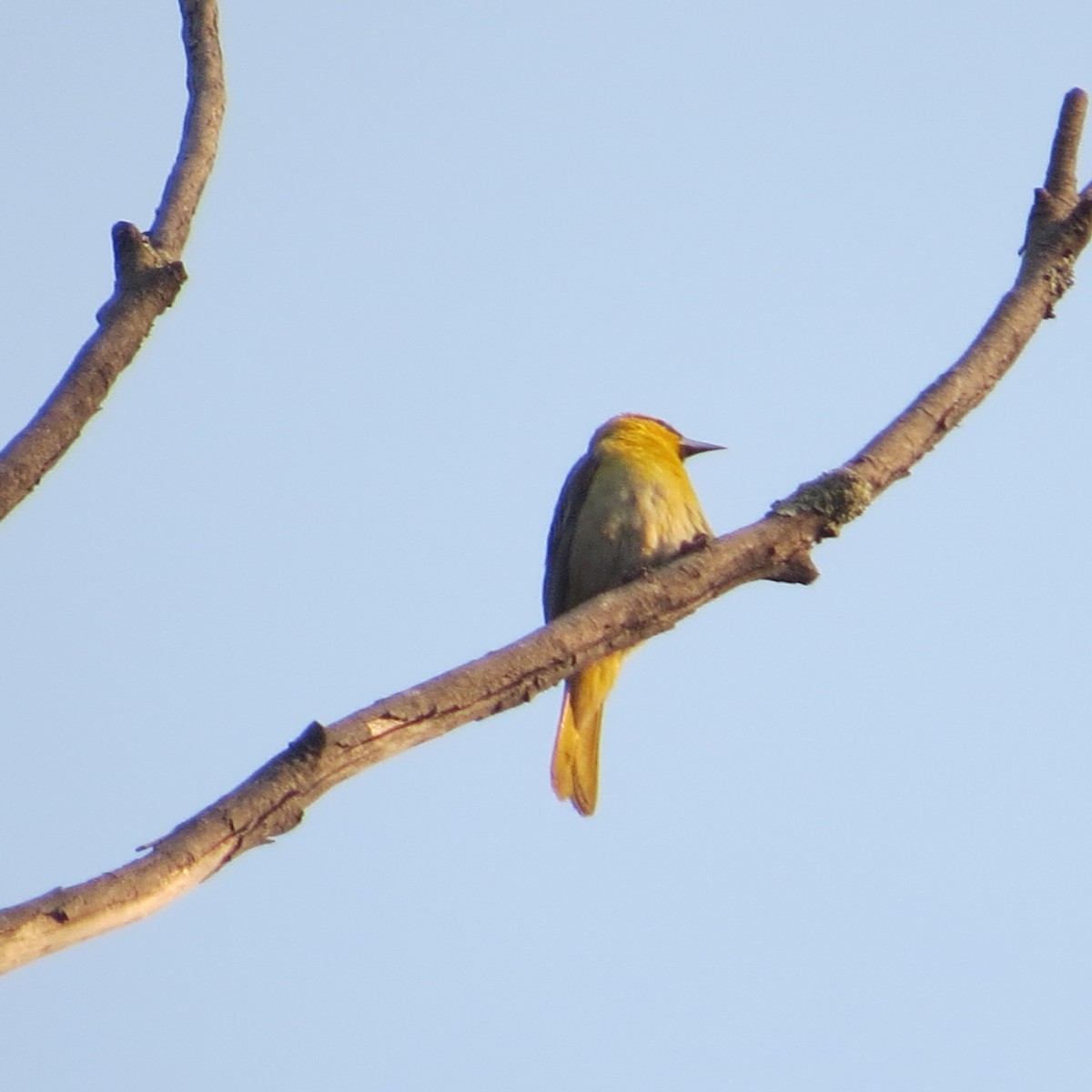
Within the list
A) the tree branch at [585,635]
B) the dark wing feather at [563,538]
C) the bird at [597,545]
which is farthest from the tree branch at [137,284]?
the dark wing feather at [563,538]

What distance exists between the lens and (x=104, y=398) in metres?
2.92

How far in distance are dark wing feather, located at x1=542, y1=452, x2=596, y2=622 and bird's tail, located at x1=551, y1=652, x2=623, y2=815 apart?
249 mm

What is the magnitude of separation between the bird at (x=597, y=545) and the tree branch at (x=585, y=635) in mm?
1612

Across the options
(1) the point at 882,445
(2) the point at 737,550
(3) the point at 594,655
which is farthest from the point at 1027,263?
(3) the point at 594,655

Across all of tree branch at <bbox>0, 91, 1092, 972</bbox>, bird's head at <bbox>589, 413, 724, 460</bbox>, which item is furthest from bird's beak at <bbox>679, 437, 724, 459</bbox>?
tree branch at <bbox>0, 91, 1092, 972</bbox>

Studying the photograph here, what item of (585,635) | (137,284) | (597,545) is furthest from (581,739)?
(137,284)

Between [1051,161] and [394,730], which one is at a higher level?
[1051,161]

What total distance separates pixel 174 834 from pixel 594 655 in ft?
3.34

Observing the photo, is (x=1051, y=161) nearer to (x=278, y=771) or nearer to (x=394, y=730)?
(x=394, y=730)

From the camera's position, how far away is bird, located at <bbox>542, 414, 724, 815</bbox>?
516 cm

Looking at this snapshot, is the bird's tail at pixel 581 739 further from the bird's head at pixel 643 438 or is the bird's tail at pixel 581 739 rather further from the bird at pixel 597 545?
the bird's head at pixel 643 438

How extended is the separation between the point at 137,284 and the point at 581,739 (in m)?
2.60

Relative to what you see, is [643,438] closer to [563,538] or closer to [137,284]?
[563,538]

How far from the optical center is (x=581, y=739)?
207 inches
